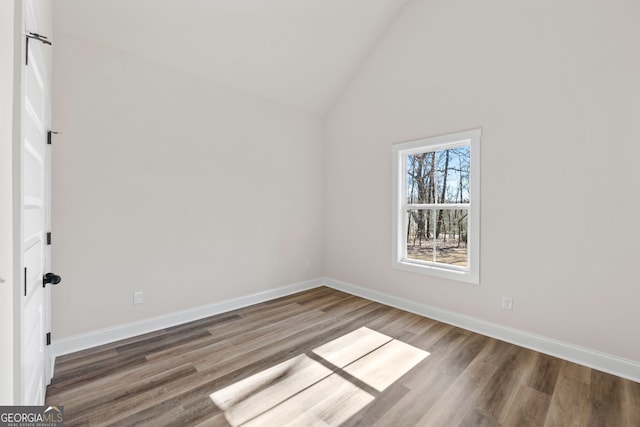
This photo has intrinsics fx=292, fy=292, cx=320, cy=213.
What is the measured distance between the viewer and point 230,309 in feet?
11.7

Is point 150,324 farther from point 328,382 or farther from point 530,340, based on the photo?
point 530,340

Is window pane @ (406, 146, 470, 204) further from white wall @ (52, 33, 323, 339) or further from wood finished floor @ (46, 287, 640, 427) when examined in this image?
white wall @ (52, 33, 323, 339)

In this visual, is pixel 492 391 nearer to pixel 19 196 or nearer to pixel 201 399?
pixel 201 399

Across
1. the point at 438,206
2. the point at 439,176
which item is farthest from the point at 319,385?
the point at 439,176

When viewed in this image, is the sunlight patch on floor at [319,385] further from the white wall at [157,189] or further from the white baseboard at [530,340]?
the white wall at [157,189]

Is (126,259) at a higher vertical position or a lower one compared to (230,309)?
higher

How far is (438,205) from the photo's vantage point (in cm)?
346

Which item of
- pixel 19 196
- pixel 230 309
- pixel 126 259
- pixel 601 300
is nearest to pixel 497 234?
pixel 601 300

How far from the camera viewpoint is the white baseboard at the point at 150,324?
8.41 ft

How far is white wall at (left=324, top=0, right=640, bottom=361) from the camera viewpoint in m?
2.33

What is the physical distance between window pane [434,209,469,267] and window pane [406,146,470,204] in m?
0.16

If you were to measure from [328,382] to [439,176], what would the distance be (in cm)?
253

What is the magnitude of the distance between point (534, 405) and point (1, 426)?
267 centimetres

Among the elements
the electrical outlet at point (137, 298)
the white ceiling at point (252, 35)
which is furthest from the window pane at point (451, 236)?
the electrical outlet at point (137, 298)
